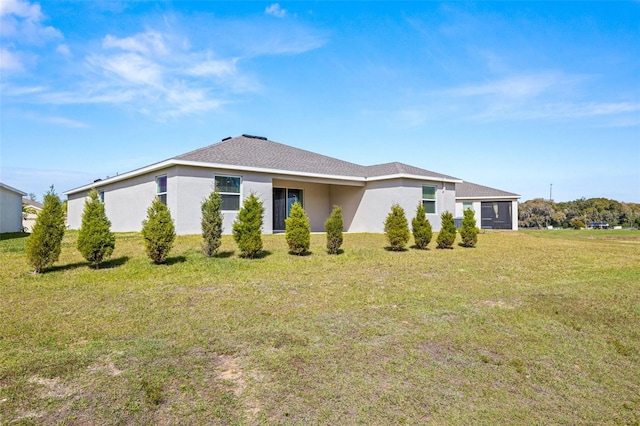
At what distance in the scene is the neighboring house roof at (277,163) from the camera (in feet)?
48.3

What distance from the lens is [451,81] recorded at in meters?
14.1

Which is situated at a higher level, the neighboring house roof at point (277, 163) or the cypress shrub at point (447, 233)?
the neighboring house roof at point (277, 163)

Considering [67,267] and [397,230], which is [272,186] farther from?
[67,267]

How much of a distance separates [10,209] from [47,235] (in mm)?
20951

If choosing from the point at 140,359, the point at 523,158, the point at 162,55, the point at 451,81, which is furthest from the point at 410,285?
the point at 523,158

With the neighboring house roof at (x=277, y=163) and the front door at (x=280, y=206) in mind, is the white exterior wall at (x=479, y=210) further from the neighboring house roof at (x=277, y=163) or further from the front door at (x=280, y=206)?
the front door at (x=280, y=206)

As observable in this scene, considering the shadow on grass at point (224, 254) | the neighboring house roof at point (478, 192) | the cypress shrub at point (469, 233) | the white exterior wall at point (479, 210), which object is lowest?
the shadow on grass at point (224, 254)

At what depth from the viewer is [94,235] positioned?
827 cm

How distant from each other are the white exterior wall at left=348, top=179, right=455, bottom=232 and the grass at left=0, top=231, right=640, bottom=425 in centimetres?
1051

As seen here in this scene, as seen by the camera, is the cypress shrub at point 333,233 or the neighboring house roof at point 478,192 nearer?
the cypress shrub at point 333,233

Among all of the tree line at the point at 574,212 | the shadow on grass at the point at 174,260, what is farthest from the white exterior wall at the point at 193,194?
the tree line at the point at 574,212

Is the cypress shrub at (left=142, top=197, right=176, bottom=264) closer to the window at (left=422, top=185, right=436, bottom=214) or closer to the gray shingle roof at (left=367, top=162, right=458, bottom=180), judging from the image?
the gray shingle roof at (left=367, top=162, right=458, bottom=180)

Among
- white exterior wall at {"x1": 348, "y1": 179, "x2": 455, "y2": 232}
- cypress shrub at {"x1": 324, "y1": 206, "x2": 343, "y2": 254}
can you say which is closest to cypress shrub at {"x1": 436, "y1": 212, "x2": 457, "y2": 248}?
cypress shrub at {"x1": 324, "y1": 206, "x2": 343, "y2": 254}

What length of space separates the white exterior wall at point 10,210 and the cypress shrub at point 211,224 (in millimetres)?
19984
